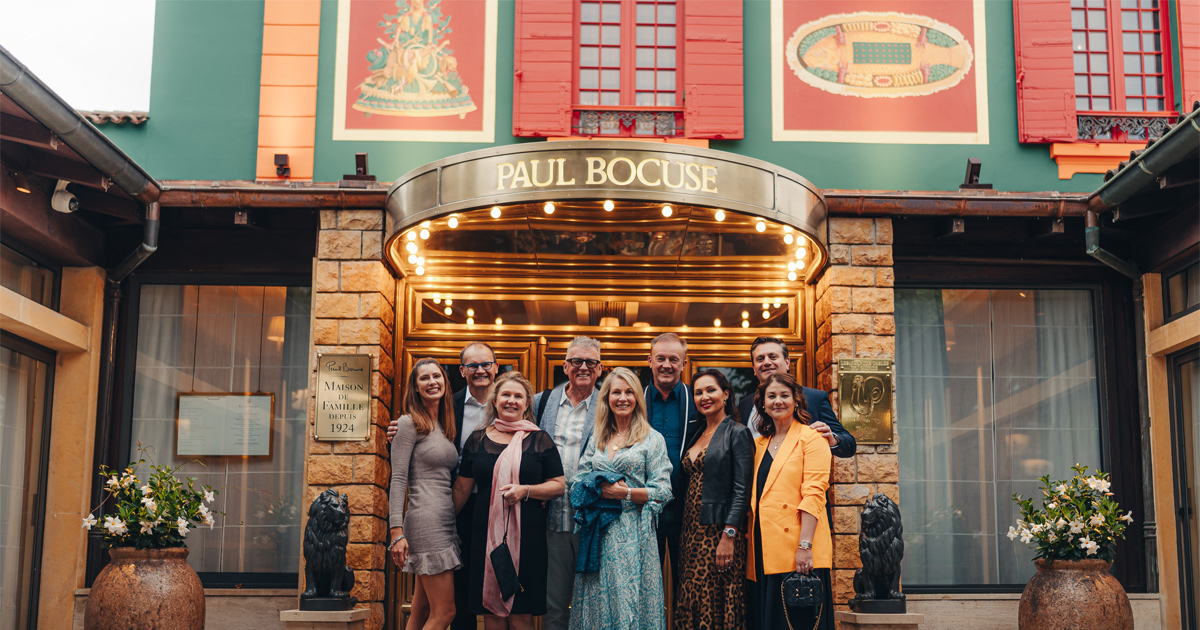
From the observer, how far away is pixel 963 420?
899 cm

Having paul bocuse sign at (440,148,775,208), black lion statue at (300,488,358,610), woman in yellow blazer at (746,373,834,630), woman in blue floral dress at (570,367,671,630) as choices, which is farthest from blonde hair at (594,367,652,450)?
black lion statue at (300,488,358,610)

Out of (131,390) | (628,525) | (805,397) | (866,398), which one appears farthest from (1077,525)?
(131,390)

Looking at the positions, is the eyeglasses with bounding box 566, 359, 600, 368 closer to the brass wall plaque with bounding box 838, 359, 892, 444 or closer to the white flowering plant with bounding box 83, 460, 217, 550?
the brass wall plaque with bounding box 838, 359, 892, 444

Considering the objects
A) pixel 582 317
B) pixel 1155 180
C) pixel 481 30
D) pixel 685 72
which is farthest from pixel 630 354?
pixel 1155 180

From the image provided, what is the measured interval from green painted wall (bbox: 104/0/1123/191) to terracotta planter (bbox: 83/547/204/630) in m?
3.59

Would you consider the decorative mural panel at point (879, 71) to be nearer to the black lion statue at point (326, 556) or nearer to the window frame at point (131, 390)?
the window frame at point (131, 390)

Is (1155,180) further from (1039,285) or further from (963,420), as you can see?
(963,420)

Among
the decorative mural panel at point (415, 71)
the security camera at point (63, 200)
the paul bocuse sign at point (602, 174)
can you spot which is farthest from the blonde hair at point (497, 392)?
the security camera at point (63, 200)

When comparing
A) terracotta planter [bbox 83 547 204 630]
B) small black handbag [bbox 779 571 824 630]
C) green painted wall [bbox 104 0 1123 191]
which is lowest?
terracotta planter [bbox 83 547 204 630]

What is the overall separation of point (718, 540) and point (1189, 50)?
694 cm

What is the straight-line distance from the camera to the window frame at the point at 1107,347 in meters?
8.67

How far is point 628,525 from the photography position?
18.7 feet

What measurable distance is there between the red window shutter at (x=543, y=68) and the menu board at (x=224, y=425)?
10.9 ft

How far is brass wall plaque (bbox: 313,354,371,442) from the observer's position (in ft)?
26.4
